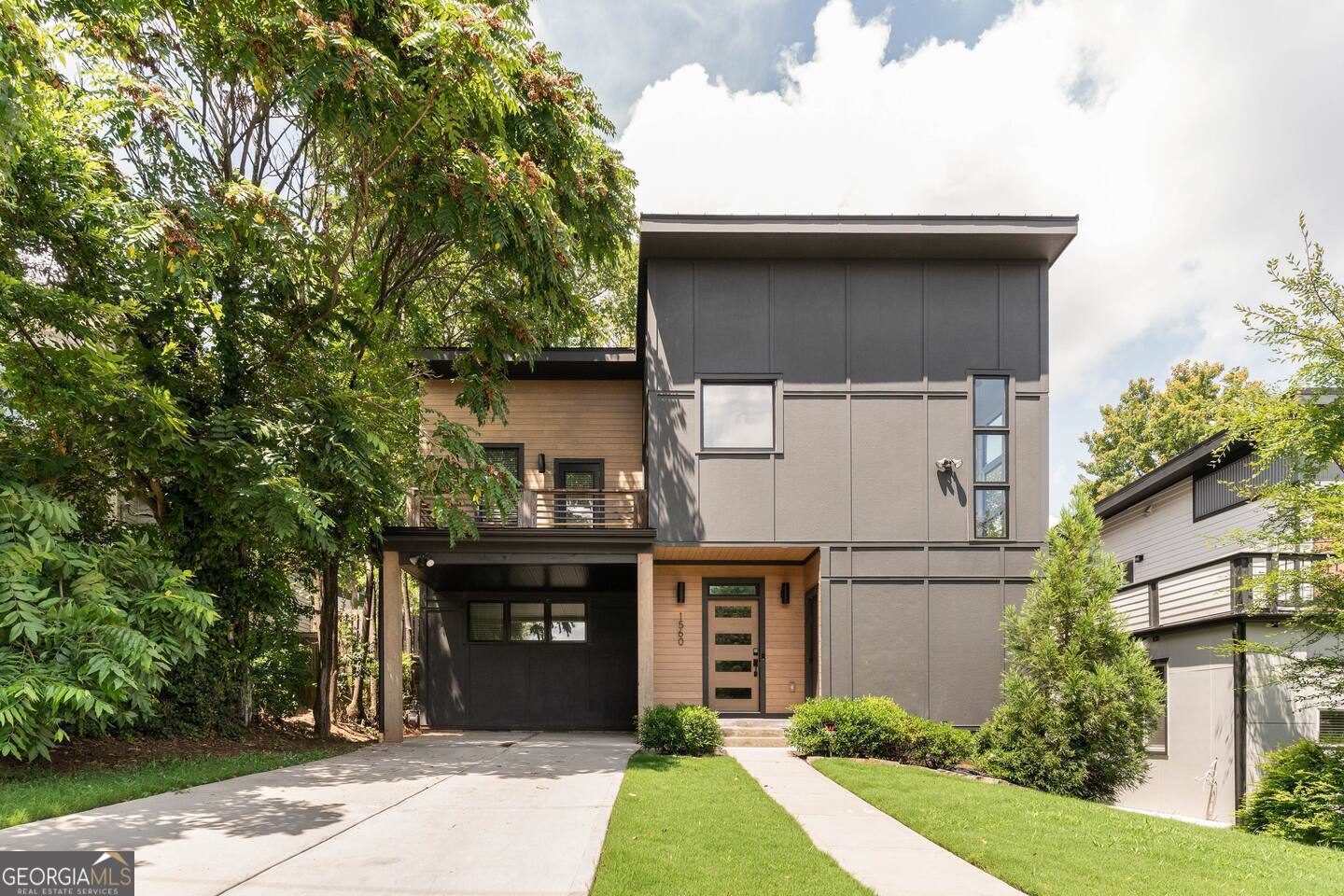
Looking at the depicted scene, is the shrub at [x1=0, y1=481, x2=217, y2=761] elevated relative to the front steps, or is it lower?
elevated

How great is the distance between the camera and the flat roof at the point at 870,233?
38.1 ft

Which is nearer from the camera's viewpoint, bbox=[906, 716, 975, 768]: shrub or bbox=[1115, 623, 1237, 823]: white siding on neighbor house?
→ bbox=[1115, 623, 1237, 823]: white siding on neighbor house

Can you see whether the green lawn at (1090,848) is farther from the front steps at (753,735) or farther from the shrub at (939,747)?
the front steps at (753,735)

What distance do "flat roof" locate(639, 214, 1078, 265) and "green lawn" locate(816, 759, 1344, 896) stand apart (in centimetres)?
771

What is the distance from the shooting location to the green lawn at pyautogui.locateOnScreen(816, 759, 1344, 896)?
4.74m

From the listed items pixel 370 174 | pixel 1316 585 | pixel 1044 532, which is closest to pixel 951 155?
pixel 1044 532

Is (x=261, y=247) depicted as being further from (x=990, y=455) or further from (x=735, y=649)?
(x=990, y=455)

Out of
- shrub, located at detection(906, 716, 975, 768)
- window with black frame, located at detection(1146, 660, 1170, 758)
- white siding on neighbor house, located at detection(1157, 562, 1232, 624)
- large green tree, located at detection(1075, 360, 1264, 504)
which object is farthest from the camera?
large green tree, located at detection(1075, 360, 1264, 504)

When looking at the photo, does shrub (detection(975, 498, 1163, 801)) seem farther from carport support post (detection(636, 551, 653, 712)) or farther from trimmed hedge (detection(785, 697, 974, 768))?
carport support post (detection(636, 551, 653, 712))

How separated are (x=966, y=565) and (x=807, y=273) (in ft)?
17.1

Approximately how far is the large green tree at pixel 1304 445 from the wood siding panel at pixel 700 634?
650 centimetres

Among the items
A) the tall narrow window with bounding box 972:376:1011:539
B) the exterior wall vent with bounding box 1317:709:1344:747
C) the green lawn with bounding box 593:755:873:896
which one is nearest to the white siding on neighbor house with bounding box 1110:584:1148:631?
the tall narrow window with bounding box 972:376:1011:539

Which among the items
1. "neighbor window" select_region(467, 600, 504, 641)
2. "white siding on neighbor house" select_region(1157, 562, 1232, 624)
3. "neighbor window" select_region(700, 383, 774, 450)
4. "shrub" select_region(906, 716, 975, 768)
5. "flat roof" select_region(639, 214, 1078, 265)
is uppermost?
"flat roof" select_region(639, 214, 1078, 265)

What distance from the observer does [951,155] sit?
592 inches
